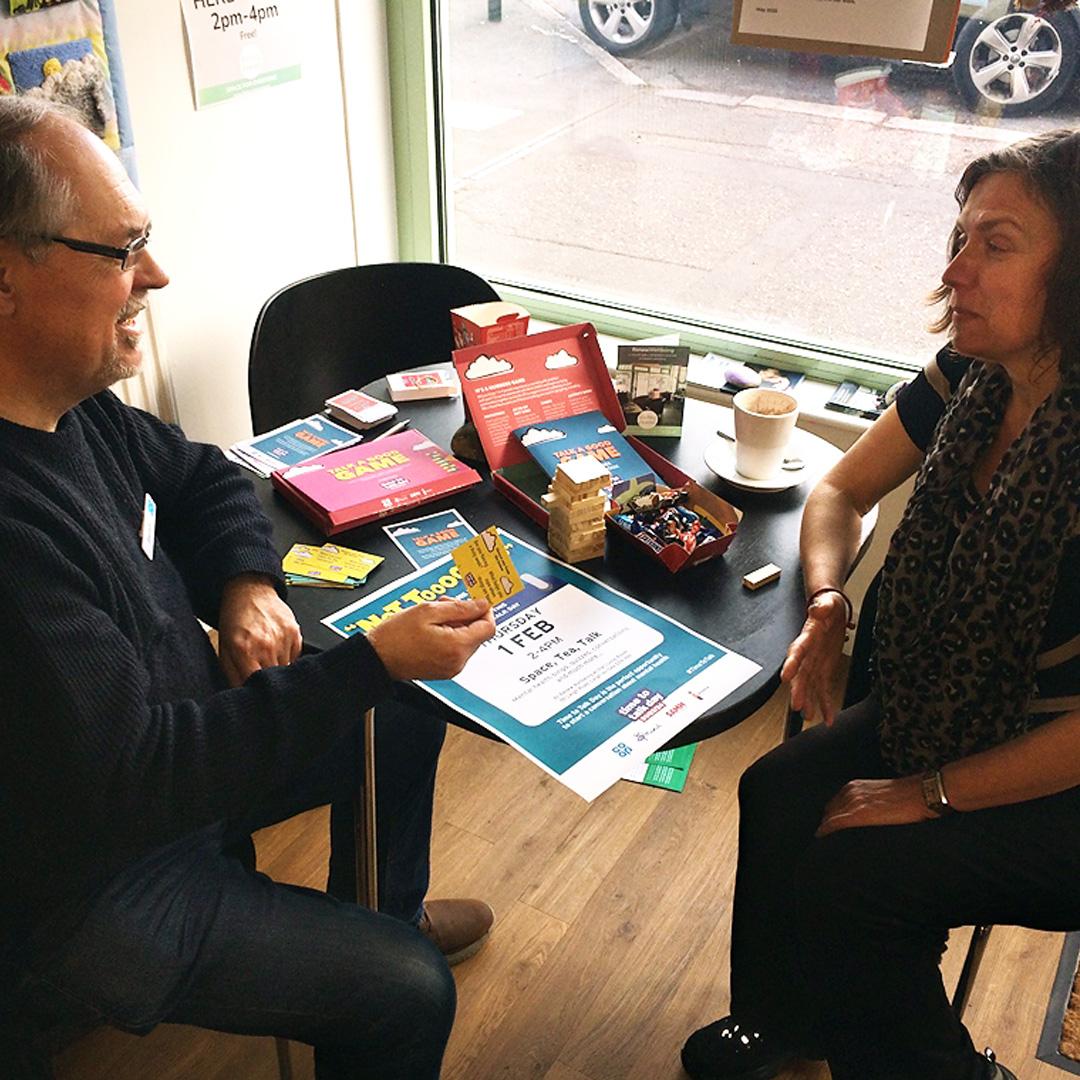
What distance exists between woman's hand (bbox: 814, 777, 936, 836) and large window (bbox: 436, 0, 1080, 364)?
125cm

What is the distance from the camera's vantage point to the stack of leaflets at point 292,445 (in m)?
1.80

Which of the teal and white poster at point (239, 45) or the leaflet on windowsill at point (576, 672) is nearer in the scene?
the leaflet on windowsill at point (576, 672)

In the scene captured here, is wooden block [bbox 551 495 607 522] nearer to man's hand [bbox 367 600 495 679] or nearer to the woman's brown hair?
man's hand [bbox 367 600 495 679]

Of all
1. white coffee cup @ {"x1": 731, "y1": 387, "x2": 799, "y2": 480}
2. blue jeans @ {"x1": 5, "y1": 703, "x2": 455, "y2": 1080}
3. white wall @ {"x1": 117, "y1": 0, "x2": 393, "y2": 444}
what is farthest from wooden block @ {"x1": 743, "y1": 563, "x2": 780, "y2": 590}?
white wall @ {"x1": 117, "y1": 0, "x2": 393, "y2": 444}

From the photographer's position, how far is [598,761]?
1.26 metres

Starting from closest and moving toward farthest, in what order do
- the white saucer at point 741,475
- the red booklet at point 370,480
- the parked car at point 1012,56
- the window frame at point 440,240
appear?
the red booklet at point 370,480, the white saucer at point 741,475, the parked car at point 1012,56, the window frame at point 440,240

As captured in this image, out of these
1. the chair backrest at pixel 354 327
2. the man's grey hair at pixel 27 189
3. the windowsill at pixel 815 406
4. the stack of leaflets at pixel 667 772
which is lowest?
the stack of leaflets at pixel 667 772

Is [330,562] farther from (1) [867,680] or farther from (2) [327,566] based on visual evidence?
(1) [867,680]

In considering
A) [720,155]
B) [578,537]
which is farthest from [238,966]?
[720,155]

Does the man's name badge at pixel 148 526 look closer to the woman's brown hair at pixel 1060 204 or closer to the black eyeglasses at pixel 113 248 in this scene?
the black eyeglasses at pixel 113 248

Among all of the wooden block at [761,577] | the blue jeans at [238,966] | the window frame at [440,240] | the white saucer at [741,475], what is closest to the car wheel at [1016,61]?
the window frame at [440,240]

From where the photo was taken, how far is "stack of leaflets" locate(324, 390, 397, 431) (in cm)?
191

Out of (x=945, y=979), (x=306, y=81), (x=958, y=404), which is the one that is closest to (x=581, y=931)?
(x=945, y=979)

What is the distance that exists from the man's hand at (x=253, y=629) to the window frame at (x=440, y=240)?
5.13ft
